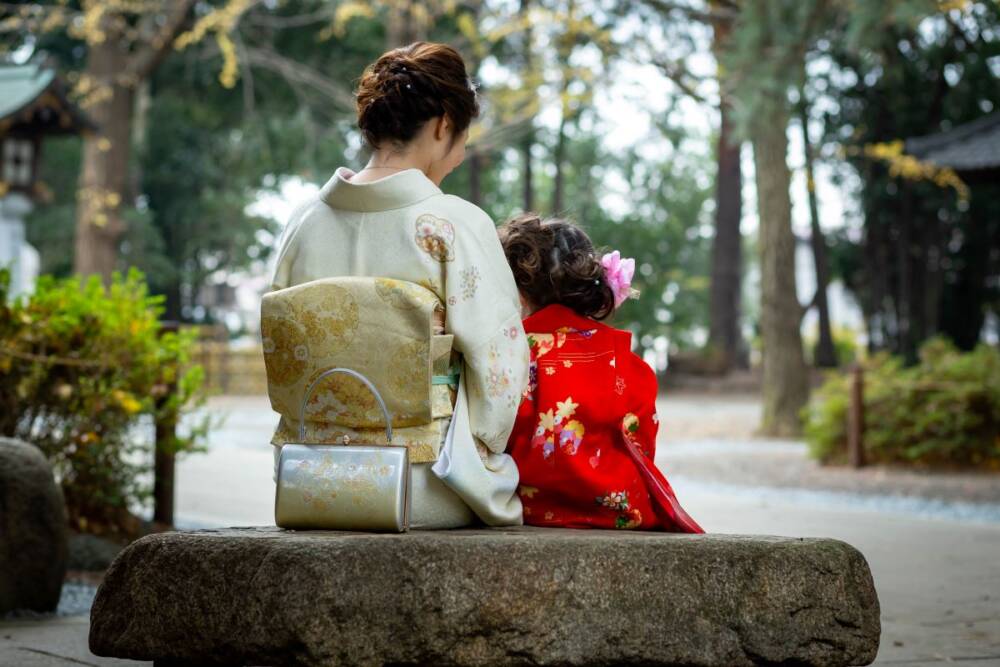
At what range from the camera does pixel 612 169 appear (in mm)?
42375

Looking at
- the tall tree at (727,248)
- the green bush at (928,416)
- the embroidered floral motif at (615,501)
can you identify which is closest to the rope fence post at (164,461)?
the embroidered floral motif at (615,501)

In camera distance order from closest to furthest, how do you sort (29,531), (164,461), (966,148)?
(29,531) < (164,461) < (966,148)

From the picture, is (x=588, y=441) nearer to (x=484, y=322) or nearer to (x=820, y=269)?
(x=484, y=322)

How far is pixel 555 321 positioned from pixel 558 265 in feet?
0.51

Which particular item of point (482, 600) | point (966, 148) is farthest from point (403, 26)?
point (482, 600)

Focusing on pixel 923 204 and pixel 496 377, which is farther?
pixel 923 204

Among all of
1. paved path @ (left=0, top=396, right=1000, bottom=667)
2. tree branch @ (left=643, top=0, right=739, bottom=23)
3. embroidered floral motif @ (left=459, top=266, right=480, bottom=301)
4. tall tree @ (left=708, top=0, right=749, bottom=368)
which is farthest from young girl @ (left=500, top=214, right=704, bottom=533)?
tall tree @ (left=708, top=0, right=749, bottom=368)

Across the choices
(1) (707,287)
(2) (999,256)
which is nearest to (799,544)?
(2) (999,256)

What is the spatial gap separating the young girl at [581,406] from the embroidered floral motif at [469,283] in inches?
18.3

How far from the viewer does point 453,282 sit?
2986 millimetres

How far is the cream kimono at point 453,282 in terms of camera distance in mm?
2996

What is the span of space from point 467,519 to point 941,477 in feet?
31.2

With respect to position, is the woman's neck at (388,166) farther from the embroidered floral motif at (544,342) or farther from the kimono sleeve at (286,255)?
the embroidered floral motif at (544,342)

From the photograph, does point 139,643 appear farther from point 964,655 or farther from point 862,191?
point 862,191
